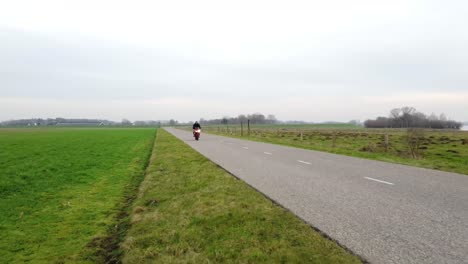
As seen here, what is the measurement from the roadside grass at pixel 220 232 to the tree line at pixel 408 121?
131786 millimetres

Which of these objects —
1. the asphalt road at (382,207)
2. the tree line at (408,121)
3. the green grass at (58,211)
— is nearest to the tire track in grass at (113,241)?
the green grass at (58,211)

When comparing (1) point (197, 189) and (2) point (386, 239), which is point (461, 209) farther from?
(1) point (197, 189)

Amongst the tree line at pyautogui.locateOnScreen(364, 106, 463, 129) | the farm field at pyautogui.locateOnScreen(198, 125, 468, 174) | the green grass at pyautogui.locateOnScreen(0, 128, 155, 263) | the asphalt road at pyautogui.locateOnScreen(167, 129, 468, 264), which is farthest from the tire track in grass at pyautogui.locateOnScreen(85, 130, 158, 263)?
the tree line at pyautogui.locateOnScreen(364, 106, 463, 129)

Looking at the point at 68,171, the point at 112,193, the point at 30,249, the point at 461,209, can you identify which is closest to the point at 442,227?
the point at 461,209

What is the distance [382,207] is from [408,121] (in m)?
132

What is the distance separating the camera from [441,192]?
7.79 meters

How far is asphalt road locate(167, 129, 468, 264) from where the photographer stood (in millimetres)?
4320

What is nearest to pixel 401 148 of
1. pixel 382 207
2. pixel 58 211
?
pixel 382 207

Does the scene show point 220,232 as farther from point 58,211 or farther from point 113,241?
point 58,211

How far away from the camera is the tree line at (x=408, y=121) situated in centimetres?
12706

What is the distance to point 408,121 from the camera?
124 metres

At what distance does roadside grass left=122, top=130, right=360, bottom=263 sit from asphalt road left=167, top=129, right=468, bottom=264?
0.44 m

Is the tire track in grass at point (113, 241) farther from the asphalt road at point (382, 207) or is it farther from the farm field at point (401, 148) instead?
the farm field at point (401, 148)

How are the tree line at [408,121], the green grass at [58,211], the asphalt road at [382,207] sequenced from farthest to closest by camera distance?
the tree line at [408,121] → the green grass at [58,211] → the asphalt road at [382,207]
